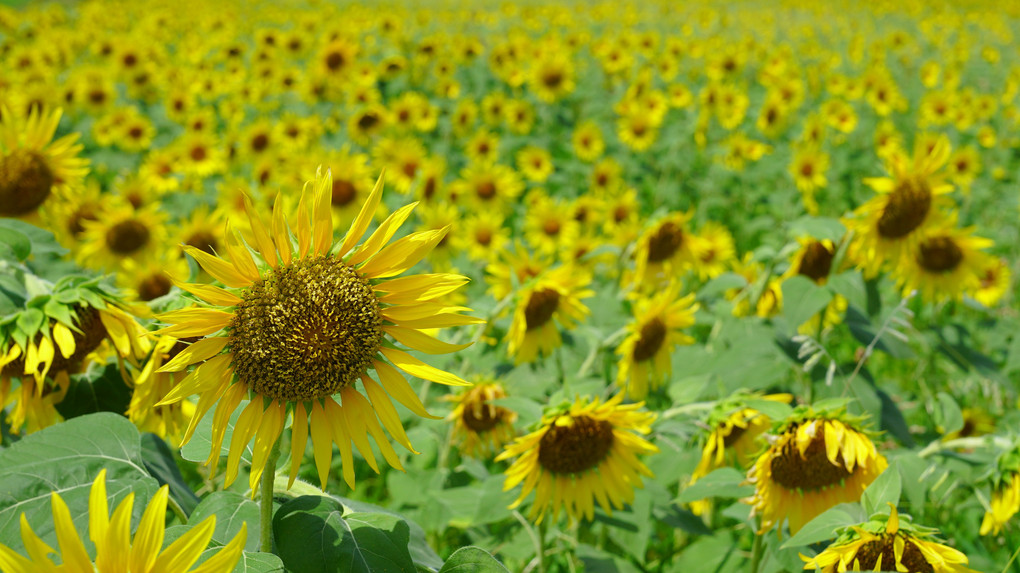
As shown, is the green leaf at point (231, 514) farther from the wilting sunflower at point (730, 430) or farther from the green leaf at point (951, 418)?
the green leaf at point (951, 418)

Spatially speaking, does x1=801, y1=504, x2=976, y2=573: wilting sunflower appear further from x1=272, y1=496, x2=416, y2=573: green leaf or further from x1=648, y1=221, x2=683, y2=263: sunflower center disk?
x1=648, y1=221, x2=683, y2=263: sunflower center disk

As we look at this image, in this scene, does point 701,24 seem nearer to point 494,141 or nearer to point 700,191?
point 700,191

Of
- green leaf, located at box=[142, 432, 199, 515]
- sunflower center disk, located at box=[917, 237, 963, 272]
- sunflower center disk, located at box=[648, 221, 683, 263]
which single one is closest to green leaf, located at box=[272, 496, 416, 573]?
green leaf, located at box=[142, 432, 199, 515]

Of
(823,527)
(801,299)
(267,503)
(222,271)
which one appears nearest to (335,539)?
(267,503)

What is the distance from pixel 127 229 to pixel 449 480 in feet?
7.88

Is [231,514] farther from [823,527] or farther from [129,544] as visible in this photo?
[823,527]

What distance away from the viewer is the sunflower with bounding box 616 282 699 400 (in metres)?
2.57

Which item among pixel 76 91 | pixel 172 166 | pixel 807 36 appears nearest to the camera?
pixel 172 166

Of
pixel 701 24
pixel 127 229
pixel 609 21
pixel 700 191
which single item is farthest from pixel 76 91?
pixel 701 24

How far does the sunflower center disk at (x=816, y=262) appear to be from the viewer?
8.66 ft

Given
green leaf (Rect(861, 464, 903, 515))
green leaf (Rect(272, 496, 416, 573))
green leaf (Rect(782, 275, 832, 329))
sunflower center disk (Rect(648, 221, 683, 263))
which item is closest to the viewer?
green leaf (Rect(272, 496, 416, 573))

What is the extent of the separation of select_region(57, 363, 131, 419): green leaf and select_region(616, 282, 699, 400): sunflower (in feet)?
5.27

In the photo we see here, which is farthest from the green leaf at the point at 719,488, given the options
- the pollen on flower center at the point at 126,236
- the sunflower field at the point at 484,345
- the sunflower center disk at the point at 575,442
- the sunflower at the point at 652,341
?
the pollen on flower center at the point at 126,236

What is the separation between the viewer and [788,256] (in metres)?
2.71
